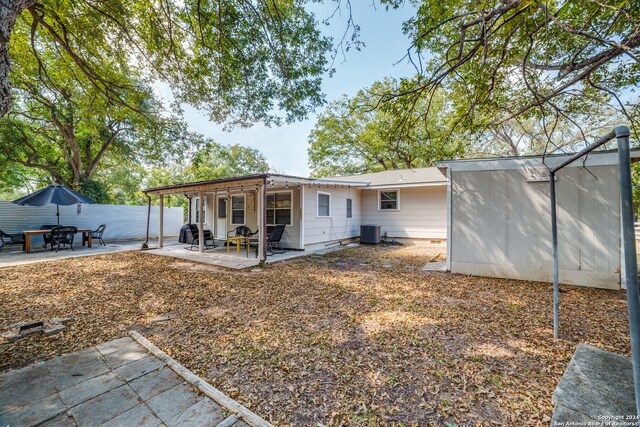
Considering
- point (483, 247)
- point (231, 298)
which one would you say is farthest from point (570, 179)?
point (231, 298)

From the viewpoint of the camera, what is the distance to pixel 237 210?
11297mm

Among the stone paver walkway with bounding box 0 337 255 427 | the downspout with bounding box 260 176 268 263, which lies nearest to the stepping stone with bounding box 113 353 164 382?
the stone paver walkway with bounding box 0 337 255 427

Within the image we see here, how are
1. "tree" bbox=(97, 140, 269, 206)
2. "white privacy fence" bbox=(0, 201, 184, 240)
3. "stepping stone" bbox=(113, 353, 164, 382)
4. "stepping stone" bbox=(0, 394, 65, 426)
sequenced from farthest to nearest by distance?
"tree" bbox=(97, 140, 269, 206)
"white privacy fence" bbox=(0, 201, 184, 240)
"stepping stone" bbox=(113, 353, 164, 382)
"stepping stone" bbox=(0, 394, 65, 426)

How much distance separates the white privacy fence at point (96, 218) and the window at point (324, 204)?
35.3 feet

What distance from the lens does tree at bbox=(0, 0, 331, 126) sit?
16.7 feet

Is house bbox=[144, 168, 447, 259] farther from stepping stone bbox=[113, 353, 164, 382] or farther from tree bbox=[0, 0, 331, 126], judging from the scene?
stepping stone bbox=[113, 353, 164, 382]

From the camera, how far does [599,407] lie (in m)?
1.78

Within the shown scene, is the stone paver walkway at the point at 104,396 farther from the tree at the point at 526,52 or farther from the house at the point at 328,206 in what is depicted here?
the house at the point at 328,206

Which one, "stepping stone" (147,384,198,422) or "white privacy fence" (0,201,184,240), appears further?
"white privacy fence" (0,201,184,240)

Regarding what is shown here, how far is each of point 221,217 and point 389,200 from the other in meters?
7.95

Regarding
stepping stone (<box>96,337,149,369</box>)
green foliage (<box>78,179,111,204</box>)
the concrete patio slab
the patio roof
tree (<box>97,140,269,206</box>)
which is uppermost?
tree (<box>97,140,269,206</box>)

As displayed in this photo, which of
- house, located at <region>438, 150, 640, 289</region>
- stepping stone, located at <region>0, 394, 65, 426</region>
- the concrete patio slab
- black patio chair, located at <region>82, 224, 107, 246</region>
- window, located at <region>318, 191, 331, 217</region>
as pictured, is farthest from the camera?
black patio chair, located at <region>82, 224, 107, 246</region>

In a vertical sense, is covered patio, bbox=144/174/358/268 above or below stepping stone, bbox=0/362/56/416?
above

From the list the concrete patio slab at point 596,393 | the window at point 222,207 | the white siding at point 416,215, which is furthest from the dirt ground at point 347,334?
the white siding at point 416,215
